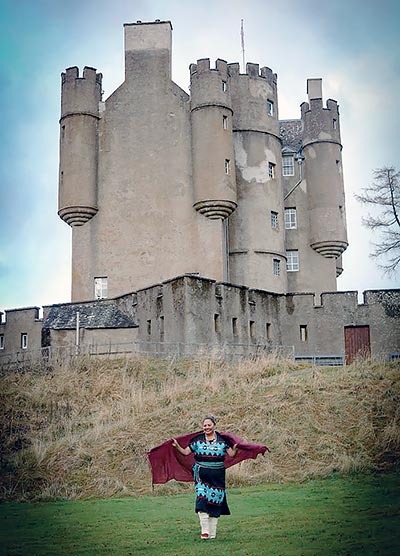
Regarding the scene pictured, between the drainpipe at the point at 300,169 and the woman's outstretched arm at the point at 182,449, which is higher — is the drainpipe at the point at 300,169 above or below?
above

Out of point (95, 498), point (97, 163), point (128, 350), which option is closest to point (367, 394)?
point (95, 498)

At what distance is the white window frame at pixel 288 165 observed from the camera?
5100cm

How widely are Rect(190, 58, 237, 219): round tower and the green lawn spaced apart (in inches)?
1105

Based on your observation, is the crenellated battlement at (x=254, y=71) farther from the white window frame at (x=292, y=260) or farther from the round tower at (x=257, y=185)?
the white window frame at (x=292, y=260)

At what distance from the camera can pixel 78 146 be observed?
44875 millimetres

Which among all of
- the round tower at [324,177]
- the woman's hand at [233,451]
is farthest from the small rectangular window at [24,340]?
the woman's hand at [233,451]

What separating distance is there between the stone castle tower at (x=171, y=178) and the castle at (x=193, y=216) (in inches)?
2.7

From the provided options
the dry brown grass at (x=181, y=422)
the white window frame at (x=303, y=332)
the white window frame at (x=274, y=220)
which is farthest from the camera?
the white window frame at (x=274, y=220)

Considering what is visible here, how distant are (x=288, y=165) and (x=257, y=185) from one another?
18.2ft

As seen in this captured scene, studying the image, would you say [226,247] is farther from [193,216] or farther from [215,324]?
[215,324]

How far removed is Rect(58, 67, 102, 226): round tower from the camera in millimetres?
44500

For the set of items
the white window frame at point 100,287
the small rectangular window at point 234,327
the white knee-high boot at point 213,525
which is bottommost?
the white knee-high boot at point 213,525

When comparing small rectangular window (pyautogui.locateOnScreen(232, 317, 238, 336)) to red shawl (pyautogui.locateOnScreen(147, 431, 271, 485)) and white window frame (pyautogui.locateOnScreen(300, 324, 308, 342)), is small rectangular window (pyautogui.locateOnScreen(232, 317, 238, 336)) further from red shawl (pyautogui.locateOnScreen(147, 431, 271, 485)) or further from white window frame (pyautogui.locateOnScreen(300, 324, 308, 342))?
red shawl (pyautogui.locateOnScreen(147, 431, 271, 485))

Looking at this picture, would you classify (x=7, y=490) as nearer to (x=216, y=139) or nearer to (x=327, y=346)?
(x=327, y=346)
